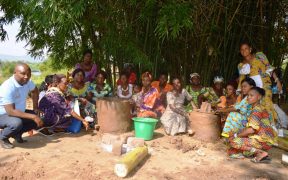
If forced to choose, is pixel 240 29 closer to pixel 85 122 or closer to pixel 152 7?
pixel 152 7

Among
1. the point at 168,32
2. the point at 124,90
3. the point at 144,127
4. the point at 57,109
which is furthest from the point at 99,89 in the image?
the point at 168,32

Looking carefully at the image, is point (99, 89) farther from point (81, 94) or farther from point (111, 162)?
point (111, 162)

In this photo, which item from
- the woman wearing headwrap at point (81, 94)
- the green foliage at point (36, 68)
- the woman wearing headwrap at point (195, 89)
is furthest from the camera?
the green foliage at point (36, 68)

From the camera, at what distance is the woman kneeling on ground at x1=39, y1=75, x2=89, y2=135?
14.6 feet

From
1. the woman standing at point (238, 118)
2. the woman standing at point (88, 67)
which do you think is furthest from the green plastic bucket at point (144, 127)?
the woman standing at point (88, 67)

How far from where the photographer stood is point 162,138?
454cm

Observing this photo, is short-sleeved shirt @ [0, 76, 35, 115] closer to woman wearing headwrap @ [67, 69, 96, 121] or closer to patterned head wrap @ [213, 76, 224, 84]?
woman wearing headwrap @ [67, 69, 96, 121]

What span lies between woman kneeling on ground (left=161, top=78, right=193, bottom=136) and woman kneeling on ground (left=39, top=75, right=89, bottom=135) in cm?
119

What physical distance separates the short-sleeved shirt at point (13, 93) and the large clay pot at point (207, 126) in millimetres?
2310

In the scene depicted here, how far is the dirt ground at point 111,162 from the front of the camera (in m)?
3.08

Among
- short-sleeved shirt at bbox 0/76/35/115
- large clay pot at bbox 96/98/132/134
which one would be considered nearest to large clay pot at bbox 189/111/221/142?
large clay pot at bbox 96/98/132/134

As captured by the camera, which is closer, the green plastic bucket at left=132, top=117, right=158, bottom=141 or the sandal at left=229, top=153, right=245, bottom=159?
the sandal at left=229, top=153, right=245, bottom=159

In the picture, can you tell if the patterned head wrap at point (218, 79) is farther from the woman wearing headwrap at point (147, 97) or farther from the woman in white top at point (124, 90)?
the woman in white top at point (124, 90)

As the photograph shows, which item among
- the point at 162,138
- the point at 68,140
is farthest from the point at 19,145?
the point at 162,138
